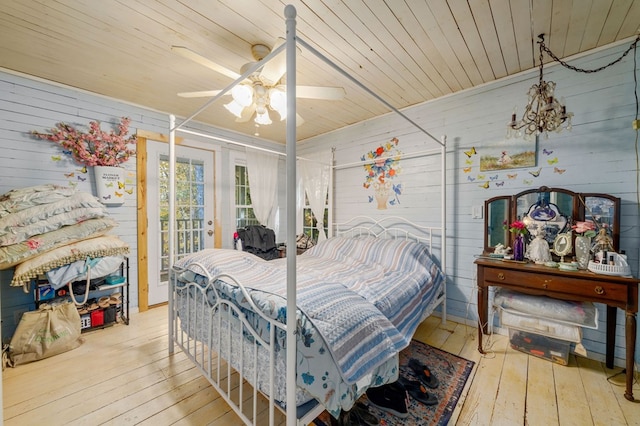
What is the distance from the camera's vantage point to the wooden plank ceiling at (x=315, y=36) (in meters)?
1.66

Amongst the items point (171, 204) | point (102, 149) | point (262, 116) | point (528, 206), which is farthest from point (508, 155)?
point (102, 149)

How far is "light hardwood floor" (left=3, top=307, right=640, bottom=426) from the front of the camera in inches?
62.8

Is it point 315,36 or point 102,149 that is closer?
point 315,36

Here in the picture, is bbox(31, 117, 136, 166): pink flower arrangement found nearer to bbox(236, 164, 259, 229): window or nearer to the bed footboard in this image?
bbox(236, 164, 259, 229): window

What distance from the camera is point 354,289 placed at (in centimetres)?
199

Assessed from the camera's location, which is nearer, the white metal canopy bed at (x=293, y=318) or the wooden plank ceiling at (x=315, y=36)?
the white metal canopy bed at (x=293, y=318)

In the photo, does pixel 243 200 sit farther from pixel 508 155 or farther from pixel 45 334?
pixel 508 155

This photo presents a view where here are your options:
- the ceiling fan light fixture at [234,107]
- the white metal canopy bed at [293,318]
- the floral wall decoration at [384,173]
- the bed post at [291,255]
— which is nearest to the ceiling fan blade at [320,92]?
the white metal canopy bed at [293,318]

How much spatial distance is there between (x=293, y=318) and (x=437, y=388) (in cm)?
138

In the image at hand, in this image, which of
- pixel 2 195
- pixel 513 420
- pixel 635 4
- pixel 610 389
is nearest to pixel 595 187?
pixel 635 4

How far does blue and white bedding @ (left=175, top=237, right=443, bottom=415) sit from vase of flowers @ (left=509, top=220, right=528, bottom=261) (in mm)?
687

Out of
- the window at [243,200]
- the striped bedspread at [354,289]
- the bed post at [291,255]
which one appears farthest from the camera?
the window at [243,200]

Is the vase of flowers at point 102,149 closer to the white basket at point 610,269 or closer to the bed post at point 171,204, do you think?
the bed post at point 171,204

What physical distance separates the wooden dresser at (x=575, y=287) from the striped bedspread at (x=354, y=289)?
490 millimetres
